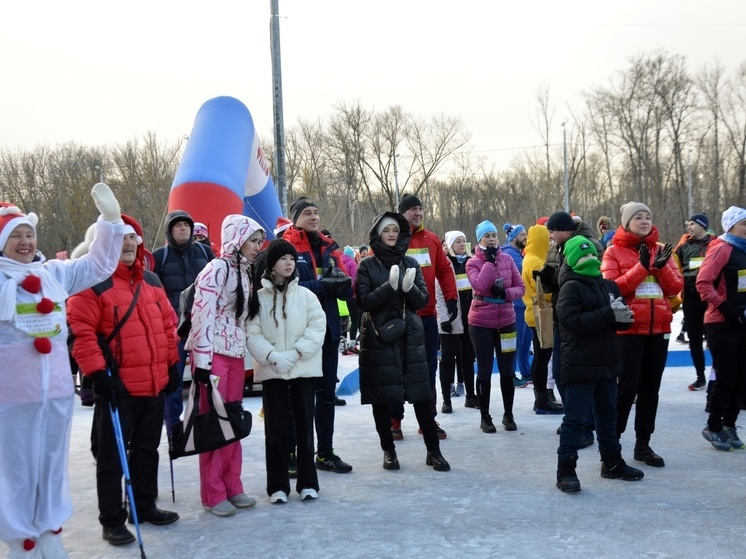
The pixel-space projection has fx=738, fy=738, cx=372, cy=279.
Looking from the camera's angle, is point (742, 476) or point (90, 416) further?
point (90, 416)

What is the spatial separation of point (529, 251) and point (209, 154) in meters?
5.17

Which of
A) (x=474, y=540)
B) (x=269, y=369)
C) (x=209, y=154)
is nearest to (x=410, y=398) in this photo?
(x=269, y=369)

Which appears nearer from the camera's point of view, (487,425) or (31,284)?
(31,284)

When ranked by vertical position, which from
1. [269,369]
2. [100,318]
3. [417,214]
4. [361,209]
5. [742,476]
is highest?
[361,209]

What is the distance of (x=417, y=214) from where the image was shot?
6.77 metres

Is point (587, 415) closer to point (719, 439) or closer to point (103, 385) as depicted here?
point (719, 439)

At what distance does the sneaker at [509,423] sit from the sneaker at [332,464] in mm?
1904

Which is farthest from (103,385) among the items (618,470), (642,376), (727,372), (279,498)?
(727,372)

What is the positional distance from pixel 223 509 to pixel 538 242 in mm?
4784

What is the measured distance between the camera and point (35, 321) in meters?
3.81

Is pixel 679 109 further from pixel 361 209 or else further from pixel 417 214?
pixel 417 214

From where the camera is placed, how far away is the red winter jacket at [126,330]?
4391mm

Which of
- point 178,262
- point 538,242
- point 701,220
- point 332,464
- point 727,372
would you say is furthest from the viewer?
point 701,220

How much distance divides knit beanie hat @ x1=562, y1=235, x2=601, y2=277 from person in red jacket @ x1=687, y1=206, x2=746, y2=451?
146cm
